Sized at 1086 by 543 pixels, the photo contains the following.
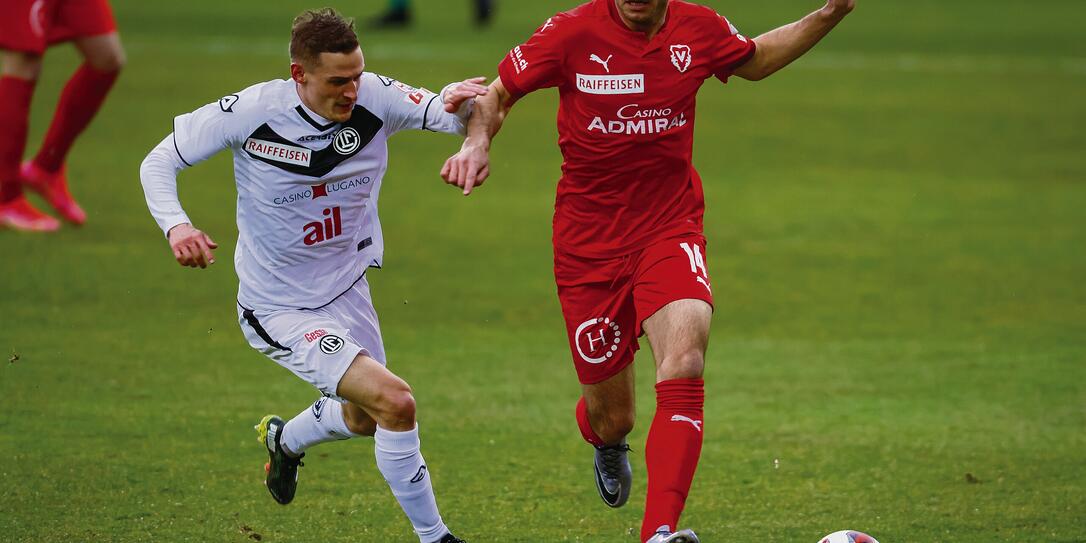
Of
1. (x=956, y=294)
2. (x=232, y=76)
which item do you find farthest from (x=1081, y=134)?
(x=232, y=76)

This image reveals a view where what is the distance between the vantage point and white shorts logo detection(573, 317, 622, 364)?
602 centimetres

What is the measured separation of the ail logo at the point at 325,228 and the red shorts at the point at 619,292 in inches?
36.0

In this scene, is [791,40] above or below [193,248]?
above

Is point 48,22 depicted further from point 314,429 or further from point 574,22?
point 574,22

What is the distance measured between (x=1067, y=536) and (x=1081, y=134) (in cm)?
1115

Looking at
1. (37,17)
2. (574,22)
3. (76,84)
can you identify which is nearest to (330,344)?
(574,22)

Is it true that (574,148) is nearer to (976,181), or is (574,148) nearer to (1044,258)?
(1044,258)

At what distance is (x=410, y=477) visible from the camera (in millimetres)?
5480

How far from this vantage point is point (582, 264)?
6.02 m

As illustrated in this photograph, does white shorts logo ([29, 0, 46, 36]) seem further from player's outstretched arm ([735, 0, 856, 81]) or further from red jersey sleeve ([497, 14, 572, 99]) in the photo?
player's outstretched arm ([735, 0, 856, 81])

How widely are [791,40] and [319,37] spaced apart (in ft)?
6.17

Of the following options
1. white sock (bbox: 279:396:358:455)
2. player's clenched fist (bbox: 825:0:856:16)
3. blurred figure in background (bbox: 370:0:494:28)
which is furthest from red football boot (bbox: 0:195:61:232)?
blurred figure in background (bbox: 370:0:494:28)

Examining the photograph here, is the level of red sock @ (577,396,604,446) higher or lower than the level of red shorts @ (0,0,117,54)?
lower

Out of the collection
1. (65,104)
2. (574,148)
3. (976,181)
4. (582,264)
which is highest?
(574,148)
